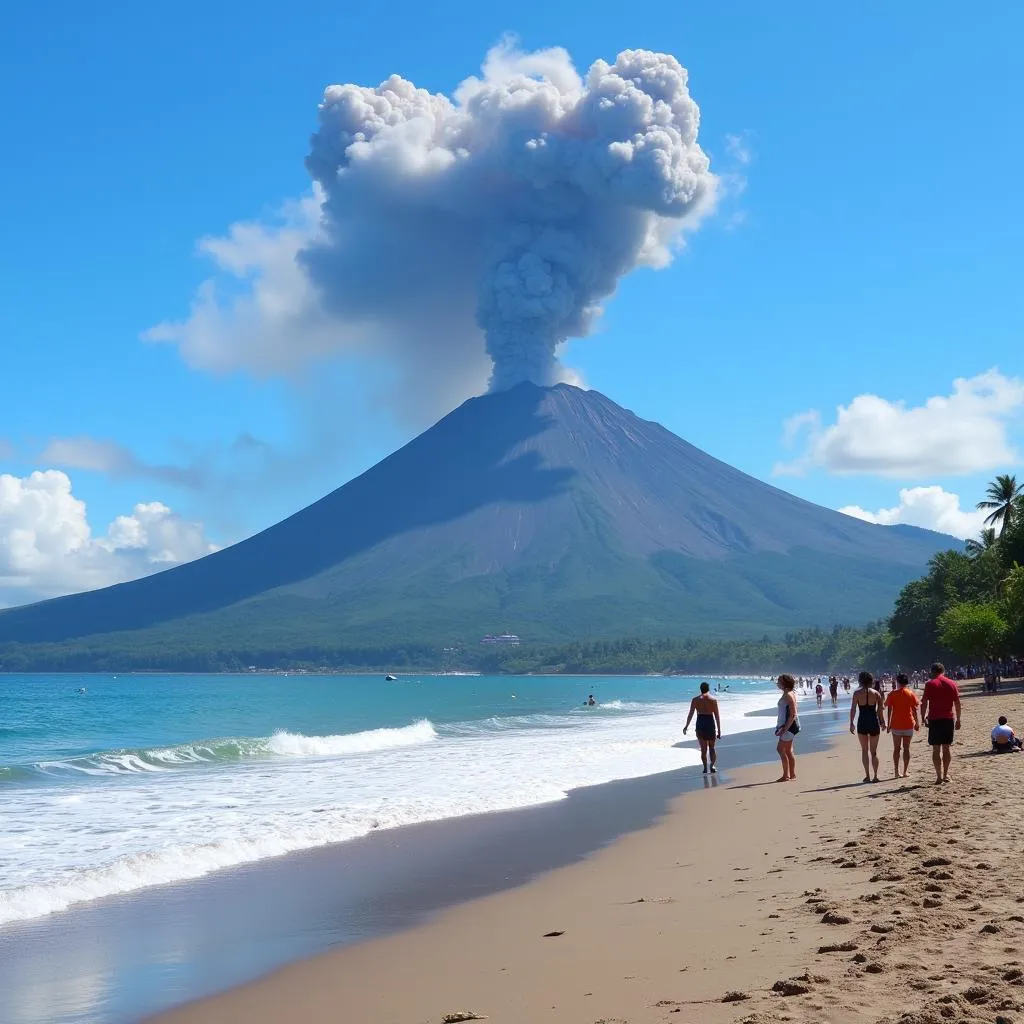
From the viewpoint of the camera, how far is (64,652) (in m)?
199

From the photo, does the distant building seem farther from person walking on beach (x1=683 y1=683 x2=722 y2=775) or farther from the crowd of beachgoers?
person walking on beach (x1=683 y1=683 x2=722 y2=775)

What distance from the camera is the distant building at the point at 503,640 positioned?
16950 cm

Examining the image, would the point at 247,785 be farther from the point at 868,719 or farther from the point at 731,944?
the point at 731,944

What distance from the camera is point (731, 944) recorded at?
624 cm

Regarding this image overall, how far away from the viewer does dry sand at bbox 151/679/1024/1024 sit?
5031 millimetres

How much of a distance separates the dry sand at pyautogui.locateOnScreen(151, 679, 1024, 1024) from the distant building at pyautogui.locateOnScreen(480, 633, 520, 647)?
6281 inches

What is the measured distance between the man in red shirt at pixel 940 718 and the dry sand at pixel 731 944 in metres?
1.85

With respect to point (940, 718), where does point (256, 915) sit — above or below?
below

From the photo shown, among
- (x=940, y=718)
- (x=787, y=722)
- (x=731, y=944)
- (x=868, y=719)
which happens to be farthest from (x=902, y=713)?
(x=731, y=944)

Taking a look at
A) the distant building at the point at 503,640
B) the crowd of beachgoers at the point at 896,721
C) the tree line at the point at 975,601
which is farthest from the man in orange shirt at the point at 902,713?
the distant building at the point at 503,640

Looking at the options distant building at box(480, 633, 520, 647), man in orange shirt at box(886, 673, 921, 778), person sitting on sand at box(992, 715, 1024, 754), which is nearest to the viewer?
man in orange shirt at box(886, 673, 921, 778)

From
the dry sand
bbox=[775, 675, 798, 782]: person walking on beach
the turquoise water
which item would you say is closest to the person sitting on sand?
bbox=[775, 675, 798, 782]: person walking on beach

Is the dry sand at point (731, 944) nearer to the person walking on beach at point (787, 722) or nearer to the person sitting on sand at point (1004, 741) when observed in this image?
the person walking on beach at point (787, 722)

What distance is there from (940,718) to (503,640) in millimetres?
158761
